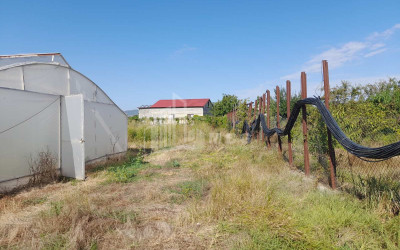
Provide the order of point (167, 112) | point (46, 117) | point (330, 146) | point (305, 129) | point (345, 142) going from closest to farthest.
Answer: point (345, 142) < point (330, 146) < point (305, 129) < point (46, 117) < point (167, 112)

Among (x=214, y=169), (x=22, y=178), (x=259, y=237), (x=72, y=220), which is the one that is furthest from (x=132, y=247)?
(x=22, y=178)

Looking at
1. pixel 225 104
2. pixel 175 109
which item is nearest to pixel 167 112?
pixel 175 109

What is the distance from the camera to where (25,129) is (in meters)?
5.70

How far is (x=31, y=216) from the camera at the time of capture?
12.3 ft

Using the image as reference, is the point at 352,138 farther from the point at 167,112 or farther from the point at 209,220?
the point at 167,112

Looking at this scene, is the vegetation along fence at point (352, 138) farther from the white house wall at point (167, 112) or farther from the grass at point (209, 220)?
the white house wall at point (167, 112)

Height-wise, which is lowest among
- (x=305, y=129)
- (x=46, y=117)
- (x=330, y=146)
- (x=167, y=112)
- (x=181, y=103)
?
(x=330, y=146)

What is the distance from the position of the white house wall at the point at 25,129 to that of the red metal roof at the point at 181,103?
35.8 meters

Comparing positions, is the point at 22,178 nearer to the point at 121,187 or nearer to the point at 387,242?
the point at 121,187

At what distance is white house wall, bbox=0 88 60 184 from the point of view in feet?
17.1

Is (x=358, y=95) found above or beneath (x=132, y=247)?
above

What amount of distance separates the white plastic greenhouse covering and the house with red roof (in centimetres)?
3328

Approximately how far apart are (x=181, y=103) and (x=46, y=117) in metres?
37.7

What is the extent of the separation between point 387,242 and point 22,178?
6973 mm
